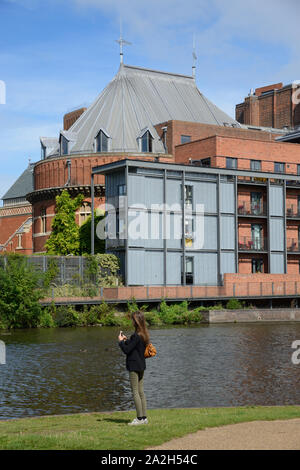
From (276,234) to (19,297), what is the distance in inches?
1036

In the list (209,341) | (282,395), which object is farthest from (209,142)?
(282,395)

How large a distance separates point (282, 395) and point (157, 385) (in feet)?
12.8

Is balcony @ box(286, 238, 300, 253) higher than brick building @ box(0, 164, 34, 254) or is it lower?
lower

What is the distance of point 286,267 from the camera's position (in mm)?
60719

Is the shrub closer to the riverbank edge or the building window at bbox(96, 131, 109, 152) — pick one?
the riverbank edge

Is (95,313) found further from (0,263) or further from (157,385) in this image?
(157,385)

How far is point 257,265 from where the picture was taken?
→ 60.9 metres

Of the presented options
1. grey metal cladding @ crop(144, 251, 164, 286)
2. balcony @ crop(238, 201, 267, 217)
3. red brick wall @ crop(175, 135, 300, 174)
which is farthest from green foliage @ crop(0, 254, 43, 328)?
red brick wall @ crop(175, 135, 300, 174)

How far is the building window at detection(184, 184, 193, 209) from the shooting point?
55.4m

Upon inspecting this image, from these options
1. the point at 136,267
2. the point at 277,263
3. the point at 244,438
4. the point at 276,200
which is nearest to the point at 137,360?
the point at 244,438

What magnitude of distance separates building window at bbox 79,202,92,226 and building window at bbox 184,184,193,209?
16421 mm

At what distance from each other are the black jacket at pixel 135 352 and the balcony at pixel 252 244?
46.1 m

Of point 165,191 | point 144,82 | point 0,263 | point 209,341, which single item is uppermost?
point 144,82
